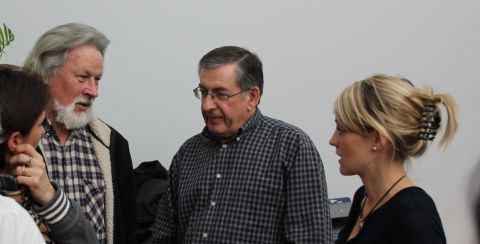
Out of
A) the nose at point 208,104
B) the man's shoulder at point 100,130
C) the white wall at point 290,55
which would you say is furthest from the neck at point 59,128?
the white wall at point 290,55

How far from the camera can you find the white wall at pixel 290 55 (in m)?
3.38

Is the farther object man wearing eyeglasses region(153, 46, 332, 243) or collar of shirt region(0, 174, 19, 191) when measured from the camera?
man wearing eyeglasses region(153, 46, 332, 243)

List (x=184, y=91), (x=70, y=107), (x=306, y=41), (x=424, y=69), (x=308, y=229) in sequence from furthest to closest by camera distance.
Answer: (x=424, y=69) → (x=306, y=41) → (x=184, y=91) → (x=70, y=107) → (x=308, y=229)

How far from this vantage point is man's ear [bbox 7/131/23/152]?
155cm

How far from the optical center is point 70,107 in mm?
2312

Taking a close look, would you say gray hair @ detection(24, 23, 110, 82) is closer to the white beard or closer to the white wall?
the white beard

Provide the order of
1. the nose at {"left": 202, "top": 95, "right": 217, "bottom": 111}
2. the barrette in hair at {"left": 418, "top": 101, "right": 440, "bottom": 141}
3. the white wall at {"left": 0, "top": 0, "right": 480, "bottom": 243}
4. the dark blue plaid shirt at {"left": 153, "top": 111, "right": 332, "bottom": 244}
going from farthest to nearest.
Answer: the white wall at {"left": 0, "top": 0, "right": 480, "bottom": 243}, the nose at {"left": 202, "top": 95, "right": 217, "bottom": 111}, the dark blue plaid shirt at {"left": 153, "top": 111, "right": 332, "bottom": 244}, the barrette in hair at {"left": 418, "top": 101, "right": 440, "bottom": 141}

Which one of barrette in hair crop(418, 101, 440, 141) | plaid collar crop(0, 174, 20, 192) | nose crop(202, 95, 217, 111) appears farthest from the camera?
nose crop(202, 95, 217, 111)

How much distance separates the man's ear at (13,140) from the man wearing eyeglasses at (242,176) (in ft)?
2.57

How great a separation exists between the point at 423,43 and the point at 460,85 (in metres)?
0.38

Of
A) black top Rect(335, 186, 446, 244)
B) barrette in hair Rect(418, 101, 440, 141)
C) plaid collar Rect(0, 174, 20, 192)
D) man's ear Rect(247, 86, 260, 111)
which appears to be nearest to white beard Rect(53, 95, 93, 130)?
man's ear Rect(247, 86, 260, 111)

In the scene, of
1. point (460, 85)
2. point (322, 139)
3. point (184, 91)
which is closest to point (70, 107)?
point (184, 91)

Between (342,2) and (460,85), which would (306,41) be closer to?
(342,2)

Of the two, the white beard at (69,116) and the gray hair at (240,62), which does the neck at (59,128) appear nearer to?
the white beard at (69,116)
